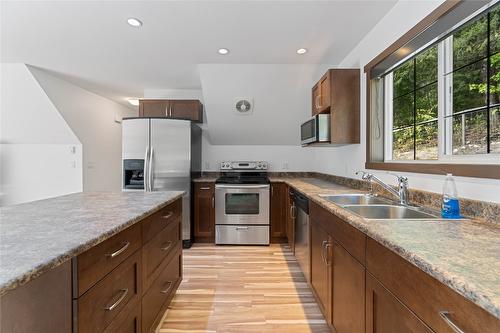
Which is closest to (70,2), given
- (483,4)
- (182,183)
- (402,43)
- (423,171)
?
(182,183)

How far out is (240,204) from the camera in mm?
3695

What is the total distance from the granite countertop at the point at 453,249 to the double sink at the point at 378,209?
260mm

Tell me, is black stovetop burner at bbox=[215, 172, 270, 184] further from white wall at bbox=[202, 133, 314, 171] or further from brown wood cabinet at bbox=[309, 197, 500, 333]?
brown wood cabinet at bbox=[309, 197, 500, 333]

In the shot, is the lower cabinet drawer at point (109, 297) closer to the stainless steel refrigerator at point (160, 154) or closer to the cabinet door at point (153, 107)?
the stainless steel refrigerator at point (160, 154)

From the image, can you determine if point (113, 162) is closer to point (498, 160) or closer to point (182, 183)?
point (182, 183)

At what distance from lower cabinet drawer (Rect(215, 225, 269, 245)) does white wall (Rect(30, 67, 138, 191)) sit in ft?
8.86

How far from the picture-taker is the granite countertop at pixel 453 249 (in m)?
0.60

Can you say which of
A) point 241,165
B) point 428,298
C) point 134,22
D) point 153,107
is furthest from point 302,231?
point 153,107

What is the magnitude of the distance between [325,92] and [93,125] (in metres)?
4.21

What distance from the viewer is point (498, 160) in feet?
4.09

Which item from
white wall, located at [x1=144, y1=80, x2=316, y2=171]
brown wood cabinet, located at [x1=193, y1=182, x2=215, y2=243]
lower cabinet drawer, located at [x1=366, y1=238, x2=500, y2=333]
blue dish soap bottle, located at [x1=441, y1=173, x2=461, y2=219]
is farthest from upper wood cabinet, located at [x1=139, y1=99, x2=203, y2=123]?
lower cabinet drawer, located at [x1=366, y1=238, x2=500, y2=333]

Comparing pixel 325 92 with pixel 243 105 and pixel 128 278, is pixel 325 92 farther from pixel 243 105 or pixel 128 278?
pixel 128 278

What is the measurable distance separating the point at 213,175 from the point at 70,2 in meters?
2.97

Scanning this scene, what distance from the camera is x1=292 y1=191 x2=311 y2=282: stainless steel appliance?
7.64 feet
